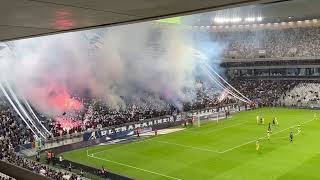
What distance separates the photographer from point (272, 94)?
191 ft

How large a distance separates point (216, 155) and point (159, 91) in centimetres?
2483

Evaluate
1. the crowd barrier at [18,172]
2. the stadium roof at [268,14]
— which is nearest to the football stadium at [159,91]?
the crowd barrier at [18,172]

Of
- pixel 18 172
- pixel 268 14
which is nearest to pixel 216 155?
pixel 18 172

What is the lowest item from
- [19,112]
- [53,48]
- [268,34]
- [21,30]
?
[19,112]

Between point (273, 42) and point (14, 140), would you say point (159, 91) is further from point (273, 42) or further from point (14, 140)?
point (273, 42)

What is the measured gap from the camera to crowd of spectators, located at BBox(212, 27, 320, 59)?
6353 centimetres

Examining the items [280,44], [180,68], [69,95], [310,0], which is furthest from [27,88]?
[280,44]

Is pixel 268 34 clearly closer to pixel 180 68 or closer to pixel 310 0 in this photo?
pixel 310 0

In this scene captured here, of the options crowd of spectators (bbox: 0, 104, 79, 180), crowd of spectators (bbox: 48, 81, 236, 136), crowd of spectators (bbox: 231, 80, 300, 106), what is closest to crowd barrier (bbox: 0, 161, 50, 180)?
crowd of spectators (bbox: 0, 104, 79, 180)

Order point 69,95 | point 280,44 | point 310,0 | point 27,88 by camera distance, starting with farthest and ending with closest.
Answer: point 280,44 < point 310,0 < point 69,95 < point 27,88

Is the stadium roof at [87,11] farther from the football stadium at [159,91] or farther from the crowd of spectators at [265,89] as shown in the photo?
the crowd of spectators at [265,89]

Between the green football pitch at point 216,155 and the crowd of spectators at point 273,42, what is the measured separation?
2913 cm

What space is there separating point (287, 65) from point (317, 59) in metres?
4.83

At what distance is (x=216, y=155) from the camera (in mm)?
26234
